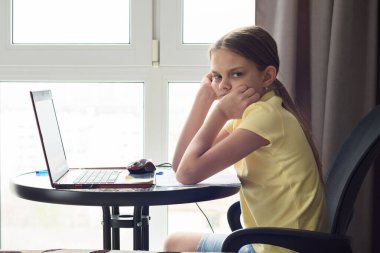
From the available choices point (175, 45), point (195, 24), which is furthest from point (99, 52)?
point (195, 24)

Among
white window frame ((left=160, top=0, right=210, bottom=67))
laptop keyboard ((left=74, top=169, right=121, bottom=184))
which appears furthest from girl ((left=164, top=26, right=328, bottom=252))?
white window frame ((left=160, top=0, right=210, bottom=67))

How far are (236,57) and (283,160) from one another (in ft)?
1.12

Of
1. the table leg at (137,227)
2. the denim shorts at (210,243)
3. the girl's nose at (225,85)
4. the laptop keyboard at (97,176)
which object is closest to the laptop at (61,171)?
the laptop keyboard at (97,176)

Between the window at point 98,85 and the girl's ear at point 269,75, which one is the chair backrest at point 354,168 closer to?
the girl's ear at point 269,75

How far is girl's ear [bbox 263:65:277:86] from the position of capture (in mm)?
1714

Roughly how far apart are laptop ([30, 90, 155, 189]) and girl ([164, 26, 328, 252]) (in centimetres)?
17

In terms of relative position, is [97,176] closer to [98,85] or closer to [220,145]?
[220,145]

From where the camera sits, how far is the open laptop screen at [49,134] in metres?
1.60

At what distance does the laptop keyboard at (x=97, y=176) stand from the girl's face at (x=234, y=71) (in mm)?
431

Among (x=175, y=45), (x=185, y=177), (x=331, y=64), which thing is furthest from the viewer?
(x=175, y=45)

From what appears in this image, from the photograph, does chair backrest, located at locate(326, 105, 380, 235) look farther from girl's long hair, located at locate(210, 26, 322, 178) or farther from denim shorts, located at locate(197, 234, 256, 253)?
denim shorts, located at locate(197, 234, 256, 253)

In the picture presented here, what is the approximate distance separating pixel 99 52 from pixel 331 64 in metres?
1.00

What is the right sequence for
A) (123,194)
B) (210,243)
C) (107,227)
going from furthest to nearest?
(107,227), (210,243), (123,194)

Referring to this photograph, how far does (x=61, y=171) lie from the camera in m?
1.78
